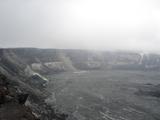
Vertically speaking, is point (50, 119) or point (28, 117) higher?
point (28, 117)

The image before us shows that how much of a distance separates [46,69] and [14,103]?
13260 cm

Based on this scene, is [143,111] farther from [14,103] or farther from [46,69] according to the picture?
[46,69]

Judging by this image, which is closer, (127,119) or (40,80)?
(127,119)

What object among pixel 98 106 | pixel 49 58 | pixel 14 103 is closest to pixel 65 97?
pixel 98 106

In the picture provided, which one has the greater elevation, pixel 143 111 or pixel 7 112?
pixel 7 112

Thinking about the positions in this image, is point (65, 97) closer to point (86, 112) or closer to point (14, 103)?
point (86, 112)

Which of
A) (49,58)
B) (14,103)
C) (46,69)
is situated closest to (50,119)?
(14,103)

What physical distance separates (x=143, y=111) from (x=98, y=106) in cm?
1359

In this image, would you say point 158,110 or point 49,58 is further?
point 49,58

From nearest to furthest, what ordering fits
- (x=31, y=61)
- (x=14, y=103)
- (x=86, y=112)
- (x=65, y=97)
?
1. (x=14, y=103)
2. (x=86, y=112)
3. (x=65, y=97)
4. (x=31, y=61)

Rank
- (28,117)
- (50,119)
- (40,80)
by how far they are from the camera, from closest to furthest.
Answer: (28,117), (50,119), (40,80)

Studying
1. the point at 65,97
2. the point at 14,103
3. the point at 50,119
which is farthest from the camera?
the point at 65,97

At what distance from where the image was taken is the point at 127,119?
50906 mm

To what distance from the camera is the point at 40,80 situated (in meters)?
100
